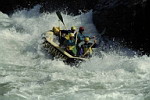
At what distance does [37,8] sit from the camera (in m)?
17.7

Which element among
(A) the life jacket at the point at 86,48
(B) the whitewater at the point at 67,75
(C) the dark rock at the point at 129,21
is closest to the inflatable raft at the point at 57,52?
(B) the whitewater at the point at 67,75

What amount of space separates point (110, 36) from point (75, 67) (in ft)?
9.69

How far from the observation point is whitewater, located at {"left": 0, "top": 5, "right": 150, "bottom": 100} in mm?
7543

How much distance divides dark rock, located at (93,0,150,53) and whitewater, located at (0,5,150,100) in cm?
49

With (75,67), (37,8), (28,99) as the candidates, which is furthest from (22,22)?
(28,99)

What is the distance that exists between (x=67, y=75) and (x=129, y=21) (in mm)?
3666

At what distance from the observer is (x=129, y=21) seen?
37.3 ft

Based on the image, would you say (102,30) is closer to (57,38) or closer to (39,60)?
(57,38)

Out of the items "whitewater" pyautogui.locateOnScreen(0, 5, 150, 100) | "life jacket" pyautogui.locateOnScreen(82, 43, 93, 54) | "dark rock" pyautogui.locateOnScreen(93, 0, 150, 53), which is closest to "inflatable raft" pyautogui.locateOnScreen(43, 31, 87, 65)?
"whitewater" pyautogui.locateOnScreen(0, 5, 150, 100)

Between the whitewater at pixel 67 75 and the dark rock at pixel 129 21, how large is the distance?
485 millimetres

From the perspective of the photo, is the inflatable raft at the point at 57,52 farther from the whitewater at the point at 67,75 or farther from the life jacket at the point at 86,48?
the life jacket at the point at 86,48

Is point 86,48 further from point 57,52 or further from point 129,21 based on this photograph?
point 129,21

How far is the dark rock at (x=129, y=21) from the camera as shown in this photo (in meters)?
11.2

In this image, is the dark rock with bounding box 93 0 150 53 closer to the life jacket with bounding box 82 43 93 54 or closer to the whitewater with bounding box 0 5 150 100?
the whitewater with bounding box 0 5 150 100
